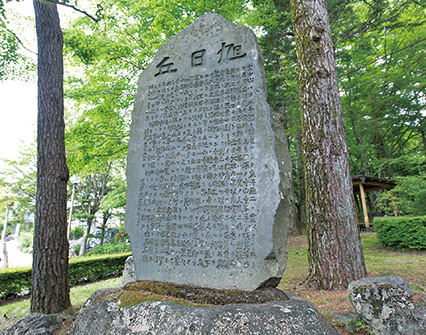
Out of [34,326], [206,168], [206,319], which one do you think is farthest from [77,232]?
[206,319]

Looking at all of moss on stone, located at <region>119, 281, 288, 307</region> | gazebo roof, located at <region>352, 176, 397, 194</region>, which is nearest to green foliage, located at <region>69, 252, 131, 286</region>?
moss on stone, located at <region>119, 281, 288, 307</region>

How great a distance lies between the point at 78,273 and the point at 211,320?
8.32 metres

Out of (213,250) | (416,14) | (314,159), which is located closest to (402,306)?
(213,250)

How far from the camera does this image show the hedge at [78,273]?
7.17 m

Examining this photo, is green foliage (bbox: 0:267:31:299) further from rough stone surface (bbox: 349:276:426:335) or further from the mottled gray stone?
rough stone surface (bbox: 349:276:426:335)

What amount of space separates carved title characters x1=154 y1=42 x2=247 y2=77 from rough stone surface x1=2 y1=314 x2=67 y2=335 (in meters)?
3.22

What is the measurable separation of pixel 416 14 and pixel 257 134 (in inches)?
502

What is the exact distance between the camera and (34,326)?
2996 millimetres

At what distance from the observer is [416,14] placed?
11.2m

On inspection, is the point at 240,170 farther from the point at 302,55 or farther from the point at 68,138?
the point at 68,138

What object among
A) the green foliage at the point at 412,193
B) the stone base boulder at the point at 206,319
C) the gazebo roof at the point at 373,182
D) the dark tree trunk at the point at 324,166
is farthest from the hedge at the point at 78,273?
the gazebo roof at the point at 373,182

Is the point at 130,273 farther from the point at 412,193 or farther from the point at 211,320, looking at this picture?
the point at 412,193

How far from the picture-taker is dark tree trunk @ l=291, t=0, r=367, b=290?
4.41 meters

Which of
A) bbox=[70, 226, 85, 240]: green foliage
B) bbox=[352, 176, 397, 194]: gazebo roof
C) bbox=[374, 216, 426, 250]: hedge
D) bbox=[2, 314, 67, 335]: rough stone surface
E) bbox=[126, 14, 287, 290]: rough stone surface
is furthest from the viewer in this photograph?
bbox=[70, 226, 85, 240]: green foliage
